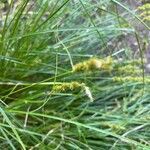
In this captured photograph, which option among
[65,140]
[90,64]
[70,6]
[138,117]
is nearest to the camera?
[90,64]

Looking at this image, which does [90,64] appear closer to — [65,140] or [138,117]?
[65,140]

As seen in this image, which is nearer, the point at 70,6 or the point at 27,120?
the point at 27,120

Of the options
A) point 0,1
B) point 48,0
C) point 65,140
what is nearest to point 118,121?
point 65,140

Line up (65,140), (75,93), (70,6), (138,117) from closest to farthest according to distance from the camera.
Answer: (65,140) → (138,117) → (75,93) → (70,6)

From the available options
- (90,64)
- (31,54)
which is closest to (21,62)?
(31,54)

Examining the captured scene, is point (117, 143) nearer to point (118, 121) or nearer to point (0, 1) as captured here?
point (118, 121)

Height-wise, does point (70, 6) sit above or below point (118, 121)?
above

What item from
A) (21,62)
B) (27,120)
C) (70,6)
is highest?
(70,6)
